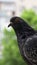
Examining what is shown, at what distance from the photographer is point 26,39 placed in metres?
2.27

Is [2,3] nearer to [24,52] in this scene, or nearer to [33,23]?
[33,23]

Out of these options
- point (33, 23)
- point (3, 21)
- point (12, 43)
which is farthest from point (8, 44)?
point (3, 21)

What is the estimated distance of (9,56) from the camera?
15.8ft

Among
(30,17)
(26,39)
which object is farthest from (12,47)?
(26,39)

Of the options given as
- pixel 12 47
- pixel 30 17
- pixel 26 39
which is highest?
pixel 26 39

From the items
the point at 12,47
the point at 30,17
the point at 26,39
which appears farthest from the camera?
the point at 30,17

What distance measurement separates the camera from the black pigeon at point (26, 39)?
7.27 ft

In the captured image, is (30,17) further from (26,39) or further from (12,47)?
(26,39)

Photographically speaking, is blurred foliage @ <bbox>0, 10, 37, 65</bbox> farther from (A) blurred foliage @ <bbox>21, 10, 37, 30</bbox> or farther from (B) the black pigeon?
(B) the black pigeon

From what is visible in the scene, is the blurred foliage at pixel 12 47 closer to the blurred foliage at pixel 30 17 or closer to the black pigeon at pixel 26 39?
the blurred foliage at pixel 30 17

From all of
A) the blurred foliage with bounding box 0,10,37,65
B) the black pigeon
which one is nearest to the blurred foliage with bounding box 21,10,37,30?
the blurred foliage with bounding box 0,10,37,65

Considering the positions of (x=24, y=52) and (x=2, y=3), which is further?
(x=2, y=3)

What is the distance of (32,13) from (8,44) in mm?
682

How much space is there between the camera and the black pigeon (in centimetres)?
221
